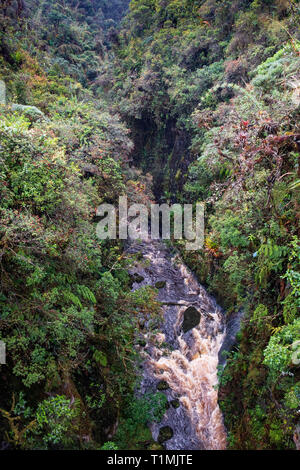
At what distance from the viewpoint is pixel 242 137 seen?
5820mm

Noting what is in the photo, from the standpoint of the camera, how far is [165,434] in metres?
6.66

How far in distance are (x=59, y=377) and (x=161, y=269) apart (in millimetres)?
7088

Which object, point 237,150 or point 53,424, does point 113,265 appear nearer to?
point 53,424

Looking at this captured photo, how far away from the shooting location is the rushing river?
22.4 ft

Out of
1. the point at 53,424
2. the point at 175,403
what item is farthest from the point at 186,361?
the point at 53,424

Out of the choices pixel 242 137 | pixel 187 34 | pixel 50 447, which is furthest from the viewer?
pixel 187 34

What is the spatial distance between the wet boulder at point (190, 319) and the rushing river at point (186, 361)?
8 centimetres

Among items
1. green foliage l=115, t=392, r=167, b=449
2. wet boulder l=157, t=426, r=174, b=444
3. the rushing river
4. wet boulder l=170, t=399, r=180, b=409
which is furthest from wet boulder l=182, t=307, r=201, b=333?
wet boulder l=157, t=426, r=174, b=444

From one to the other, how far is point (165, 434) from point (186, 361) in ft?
6.93

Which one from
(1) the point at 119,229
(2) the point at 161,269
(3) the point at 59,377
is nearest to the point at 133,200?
(1) the point at 119,229

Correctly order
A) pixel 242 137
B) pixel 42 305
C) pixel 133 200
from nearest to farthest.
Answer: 1. pixel 42 305
2. pixel 242 137
3. pixel 133 200

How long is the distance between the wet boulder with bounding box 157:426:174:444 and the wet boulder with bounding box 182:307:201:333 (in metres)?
2.95

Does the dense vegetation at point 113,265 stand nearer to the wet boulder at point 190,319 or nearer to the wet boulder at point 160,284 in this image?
the wet boulder at point 190,319
